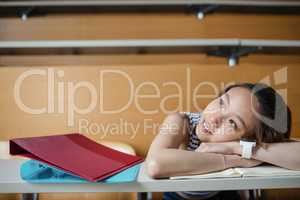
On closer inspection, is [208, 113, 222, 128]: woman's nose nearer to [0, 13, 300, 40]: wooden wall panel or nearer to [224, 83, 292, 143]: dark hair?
[224, 83, 292, 143]: dark hair

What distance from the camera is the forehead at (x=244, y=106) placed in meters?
0.87

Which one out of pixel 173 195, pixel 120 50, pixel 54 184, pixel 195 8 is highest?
pixel 195 8

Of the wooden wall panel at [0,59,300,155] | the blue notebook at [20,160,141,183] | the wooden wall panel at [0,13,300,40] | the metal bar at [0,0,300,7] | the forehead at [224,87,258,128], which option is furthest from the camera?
the wooden wall panel at [0,13,300,40]

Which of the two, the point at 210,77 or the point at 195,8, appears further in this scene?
the point at 195,8

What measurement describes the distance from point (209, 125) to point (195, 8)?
1.33 meters

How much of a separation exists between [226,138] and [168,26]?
1340mm

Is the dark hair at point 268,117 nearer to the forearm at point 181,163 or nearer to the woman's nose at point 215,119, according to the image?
the woman's nose at point 215,119

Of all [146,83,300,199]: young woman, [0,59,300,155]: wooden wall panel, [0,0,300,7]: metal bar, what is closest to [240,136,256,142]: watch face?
[146,83,300,199]: young woman

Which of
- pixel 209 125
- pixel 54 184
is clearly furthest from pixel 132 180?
pixel 209 125

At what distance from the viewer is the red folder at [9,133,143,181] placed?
25.1 inches

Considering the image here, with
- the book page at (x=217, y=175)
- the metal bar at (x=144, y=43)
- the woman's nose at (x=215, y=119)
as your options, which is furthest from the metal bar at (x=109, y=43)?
the book page at (x=217, y=175)

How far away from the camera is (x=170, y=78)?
1.39m

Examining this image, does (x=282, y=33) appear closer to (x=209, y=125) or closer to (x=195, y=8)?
(x=195, y=8)

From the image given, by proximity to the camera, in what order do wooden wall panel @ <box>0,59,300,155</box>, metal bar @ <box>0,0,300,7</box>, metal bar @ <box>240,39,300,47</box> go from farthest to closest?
metal bar @ <box>0,0,300,7</box> → metal bar @ <box>240,39,300,47</box> → wooden wall panel @ <box>0,59,300,155</box>
